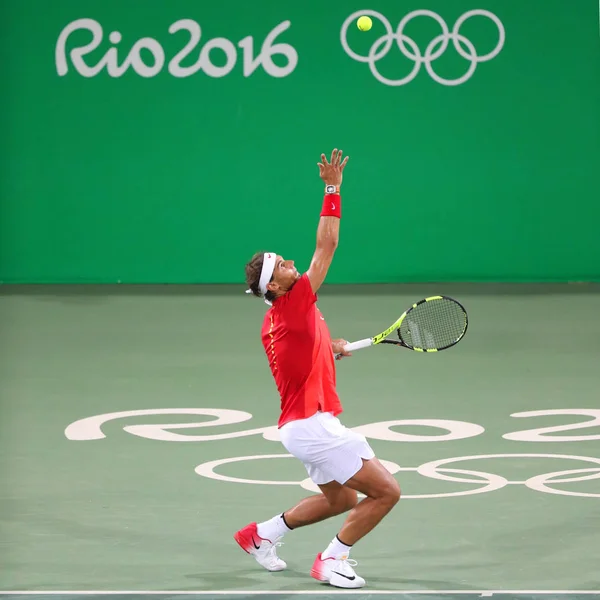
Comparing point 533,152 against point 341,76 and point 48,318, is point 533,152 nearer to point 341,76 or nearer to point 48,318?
point 341,76

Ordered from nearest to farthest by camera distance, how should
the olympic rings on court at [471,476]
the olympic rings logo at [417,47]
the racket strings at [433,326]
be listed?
the racket strings at [433,326]
the olympic rings on court at [471,476]
the olympic rings logo at [417,47]

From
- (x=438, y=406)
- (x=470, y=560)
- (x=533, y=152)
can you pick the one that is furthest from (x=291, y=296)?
(x=533, y=152)

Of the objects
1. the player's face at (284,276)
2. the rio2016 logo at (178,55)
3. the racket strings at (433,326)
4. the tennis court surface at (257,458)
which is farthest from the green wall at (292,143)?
the player's face at (284,276)

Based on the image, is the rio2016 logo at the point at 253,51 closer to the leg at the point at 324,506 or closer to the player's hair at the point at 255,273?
the player's hair at the point at 255,273

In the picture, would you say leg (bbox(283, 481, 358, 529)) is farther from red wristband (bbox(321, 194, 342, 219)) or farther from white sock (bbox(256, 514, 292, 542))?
red wristband (bbox(321, 194, 342, 219))

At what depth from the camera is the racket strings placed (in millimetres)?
7516

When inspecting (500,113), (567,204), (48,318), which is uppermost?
(500,113)

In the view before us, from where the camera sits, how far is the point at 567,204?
18172 millimetres

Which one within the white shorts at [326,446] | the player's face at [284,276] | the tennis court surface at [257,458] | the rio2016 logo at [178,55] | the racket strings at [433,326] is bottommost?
the tennis court surface at [257,458]

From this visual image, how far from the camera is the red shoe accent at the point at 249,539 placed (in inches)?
255

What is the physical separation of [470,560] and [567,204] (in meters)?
12.3

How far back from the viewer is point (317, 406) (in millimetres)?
6270

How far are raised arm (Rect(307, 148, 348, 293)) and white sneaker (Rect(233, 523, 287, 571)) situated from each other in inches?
49.6

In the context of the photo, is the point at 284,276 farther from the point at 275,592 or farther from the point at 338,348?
the point at 275,592
